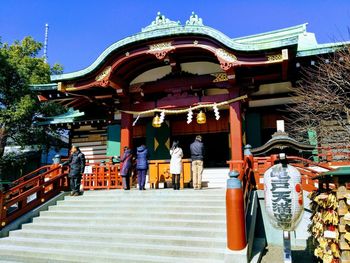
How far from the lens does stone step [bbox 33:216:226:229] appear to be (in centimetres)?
693

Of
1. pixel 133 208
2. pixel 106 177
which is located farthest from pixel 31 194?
pixel 133 208

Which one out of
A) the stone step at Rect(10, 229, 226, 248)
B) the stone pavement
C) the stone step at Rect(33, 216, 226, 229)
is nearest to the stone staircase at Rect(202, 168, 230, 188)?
the stone pavement

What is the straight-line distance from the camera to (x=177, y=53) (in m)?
11.1

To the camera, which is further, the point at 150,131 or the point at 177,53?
the point at 150,131

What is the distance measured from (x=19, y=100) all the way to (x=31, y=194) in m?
10.6

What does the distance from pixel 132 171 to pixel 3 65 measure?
37.3ft

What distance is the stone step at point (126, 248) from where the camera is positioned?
19.6 feet

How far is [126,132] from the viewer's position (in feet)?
39.4

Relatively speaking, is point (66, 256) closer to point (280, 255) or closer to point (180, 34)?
point (280, 255)

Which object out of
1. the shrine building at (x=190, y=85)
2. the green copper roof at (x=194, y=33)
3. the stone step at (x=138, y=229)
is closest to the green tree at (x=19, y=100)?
the shrine building at (x=190, y=85)

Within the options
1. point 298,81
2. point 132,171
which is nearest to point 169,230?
point 132,171

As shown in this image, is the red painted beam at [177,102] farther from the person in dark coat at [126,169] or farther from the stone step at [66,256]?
the stone step at [66,256]

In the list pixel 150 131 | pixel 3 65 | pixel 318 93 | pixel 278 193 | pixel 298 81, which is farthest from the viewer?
pixel 3 65

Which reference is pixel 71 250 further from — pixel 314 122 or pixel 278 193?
pixel 314 122
